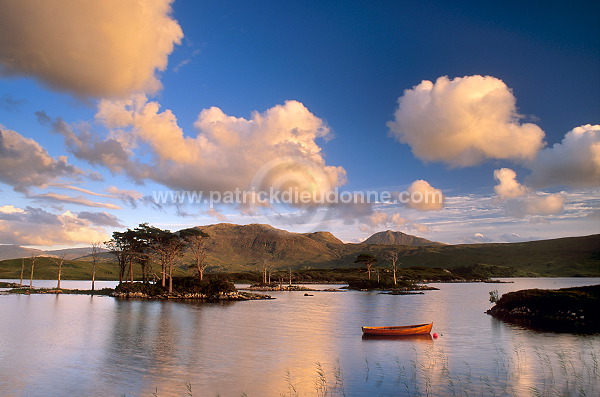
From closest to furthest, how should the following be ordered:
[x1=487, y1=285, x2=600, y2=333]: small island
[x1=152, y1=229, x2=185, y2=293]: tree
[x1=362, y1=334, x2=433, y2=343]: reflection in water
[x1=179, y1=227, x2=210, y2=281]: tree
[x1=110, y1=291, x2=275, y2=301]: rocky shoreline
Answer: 1. [x1=362, y1=334, x2=433, y2=343]: reflection in water
2. [x1=487, y1=285, x2=600, y2=333]: small island
3. [x1=110, y1=291, x2=275, y2=301]: rocky shoreline
4. [x1=152, y1=229, x2=185, y2=293]: tree
5. [x1=179, y1=227, x2=210, y2=281]: tree

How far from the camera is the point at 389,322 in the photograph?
191ft

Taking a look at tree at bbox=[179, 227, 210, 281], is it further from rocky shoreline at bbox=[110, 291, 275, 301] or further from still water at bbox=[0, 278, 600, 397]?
still water at bbox=[0, 278, 600, 397]

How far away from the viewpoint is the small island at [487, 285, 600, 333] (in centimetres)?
5176

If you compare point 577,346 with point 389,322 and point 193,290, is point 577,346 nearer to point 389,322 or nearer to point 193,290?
point 389,322

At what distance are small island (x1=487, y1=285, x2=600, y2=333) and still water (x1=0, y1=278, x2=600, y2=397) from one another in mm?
5463

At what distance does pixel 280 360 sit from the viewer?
32.7 metres

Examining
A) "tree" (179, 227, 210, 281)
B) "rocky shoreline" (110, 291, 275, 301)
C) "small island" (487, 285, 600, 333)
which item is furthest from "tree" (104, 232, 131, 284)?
"small island" (487, 285, 600, 333)

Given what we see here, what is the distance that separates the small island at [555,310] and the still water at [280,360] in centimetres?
546

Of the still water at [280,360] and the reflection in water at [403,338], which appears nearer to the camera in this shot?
the still water at [280,360]

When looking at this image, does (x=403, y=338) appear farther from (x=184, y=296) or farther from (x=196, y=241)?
(x=196, y=241)

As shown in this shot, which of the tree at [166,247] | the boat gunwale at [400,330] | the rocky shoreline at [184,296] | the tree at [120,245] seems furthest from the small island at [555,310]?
the tree at [120,245]

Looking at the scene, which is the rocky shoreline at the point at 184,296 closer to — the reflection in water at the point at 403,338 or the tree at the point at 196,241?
the tree at the point at 196,241

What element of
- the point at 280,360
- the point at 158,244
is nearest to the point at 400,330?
the point at 280,360

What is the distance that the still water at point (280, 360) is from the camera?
24.6 meters
